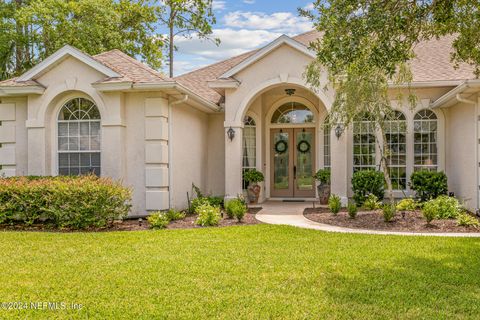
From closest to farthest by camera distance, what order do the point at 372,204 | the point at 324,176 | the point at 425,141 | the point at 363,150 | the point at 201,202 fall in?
the point at 372,204
the point at 201,202
the point at 425,141
the point at 363,150
the point at 324,176

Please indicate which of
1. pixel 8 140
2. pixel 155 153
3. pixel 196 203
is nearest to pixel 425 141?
pixel 196 203

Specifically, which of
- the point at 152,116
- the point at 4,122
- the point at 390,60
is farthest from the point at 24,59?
the point at 390,60

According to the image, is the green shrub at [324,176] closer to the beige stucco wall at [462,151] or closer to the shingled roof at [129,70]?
the beige stucco wall at [462,151]

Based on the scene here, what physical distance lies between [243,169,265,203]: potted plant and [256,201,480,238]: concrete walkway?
405 millimetres

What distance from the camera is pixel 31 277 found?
6.06m

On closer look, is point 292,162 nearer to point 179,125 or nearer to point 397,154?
point 397,154

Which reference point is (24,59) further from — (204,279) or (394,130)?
(204,279)

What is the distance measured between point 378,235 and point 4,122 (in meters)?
11.0

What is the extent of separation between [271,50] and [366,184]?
16.1ft

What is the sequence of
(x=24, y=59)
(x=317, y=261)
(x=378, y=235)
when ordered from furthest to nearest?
1. (x=24, y=59)
2. (x=378, y=235)
3. (x=317, y=261)

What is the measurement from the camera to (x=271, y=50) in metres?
13.6

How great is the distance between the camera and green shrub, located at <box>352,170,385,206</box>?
42.8 ft

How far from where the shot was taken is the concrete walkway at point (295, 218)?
9.30 m

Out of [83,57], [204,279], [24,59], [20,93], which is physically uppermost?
[24,59]
